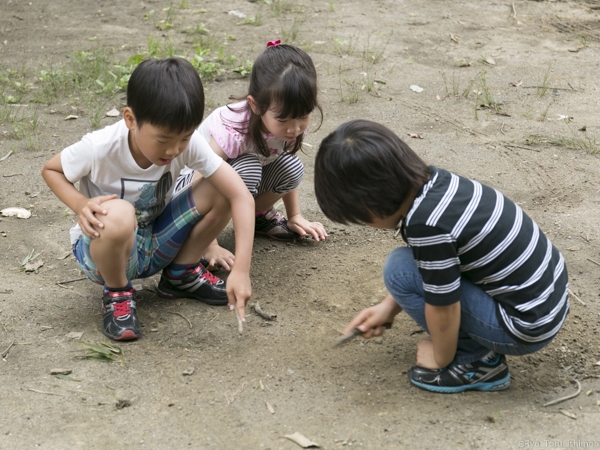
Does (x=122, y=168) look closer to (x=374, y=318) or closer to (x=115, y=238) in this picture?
(x=115, y=238)

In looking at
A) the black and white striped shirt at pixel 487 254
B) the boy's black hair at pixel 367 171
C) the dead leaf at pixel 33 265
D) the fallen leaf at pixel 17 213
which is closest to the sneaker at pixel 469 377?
the black and white striped shirt at pixel 487 254

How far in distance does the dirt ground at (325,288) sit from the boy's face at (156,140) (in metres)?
0.71

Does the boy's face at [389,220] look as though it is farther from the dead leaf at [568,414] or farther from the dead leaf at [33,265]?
the dead leaf at [33,265]

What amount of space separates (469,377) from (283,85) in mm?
1348

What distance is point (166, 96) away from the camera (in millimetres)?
2400

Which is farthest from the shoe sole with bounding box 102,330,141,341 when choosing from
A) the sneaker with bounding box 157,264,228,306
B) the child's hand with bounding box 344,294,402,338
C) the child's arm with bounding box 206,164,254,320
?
the child's hand with bounding box 344,294,402,338

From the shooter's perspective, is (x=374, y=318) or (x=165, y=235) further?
(x=165, y=235)

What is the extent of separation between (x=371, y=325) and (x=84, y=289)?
136cm

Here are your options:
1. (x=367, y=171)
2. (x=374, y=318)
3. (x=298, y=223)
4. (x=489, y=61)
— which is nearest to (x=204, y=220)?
(x=298, y=223)

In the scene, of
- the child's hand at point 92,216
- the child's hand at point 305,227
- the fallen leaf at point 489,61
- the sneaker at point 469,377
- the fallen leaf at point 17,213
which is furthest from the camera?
the fallen leaf at point 489,61

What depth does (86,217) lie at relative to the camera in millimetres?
2514

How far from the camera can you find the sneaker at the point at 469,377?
2.36 meters

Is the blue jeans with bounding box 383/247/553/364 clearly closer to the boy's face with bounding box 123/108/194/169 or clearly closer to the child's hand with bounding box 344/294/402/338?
the child's hand with bounding box 344/294/402/338

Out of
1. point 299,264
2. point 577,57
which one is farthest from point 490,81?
point 299,264
